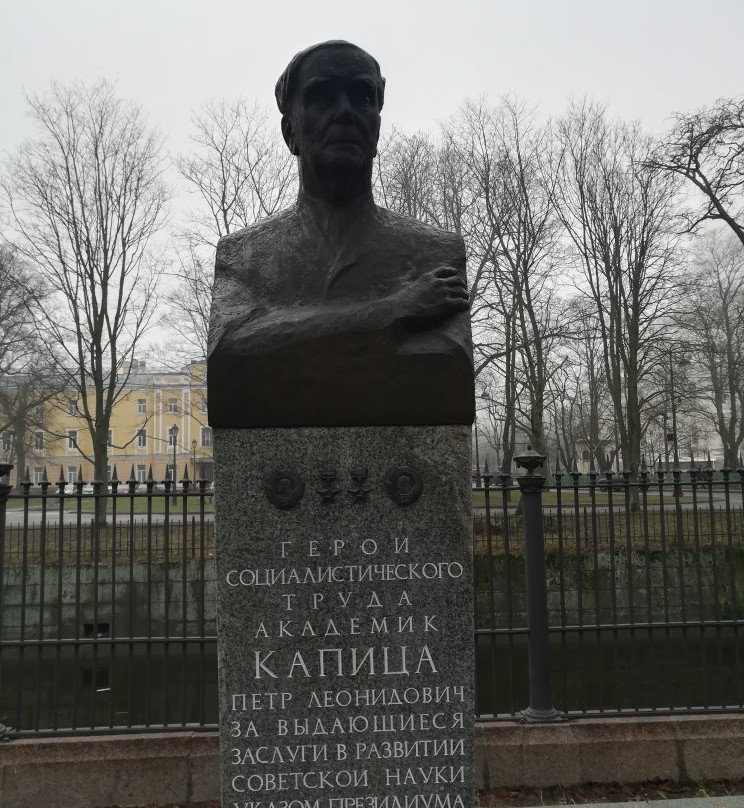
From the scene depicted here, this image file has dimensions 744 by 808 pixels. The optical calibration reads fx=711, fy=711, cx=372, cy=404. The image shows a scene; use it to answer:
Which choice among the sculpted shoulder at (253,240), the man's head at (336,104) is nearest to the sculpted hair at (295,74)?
the man's head at (336,104)

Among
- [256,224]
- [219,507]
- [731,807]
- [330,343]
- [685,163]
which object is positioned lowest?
[731,807]

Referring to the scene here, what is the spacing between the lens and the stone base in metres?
2.90

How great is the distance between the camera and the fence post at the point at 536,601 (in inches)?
218

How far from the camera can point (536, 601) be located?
5672 millimetres

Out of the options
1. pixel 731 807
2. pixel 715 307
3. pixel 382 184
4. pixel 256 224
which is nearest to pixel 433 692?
pixel 256 224

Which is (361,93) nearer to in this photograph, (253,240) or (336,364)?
(253,240)

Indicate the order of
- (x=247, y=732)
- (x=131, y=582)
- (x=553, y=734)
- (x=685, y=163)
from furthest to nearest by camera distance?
1. (x=685, y=163)
2. (x=131, y=582)
3. (x=553, y=734)
4. (x=247, y=732)

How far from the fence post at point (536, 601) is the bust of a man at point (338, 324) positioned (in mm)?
2823

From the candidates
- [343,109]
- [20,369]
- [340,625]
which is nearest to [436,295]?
[343,109]

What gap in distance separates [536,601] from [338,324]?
3.57m

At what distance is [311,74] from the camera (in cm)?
309

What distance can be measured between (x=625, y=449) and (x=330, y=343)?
17.9m

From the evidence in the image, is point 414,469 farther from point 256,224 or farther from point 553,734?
point 553,734

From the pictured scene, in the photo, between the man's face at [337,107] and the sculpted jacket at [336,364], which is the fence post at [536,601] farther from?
the man's face at [337,107]
